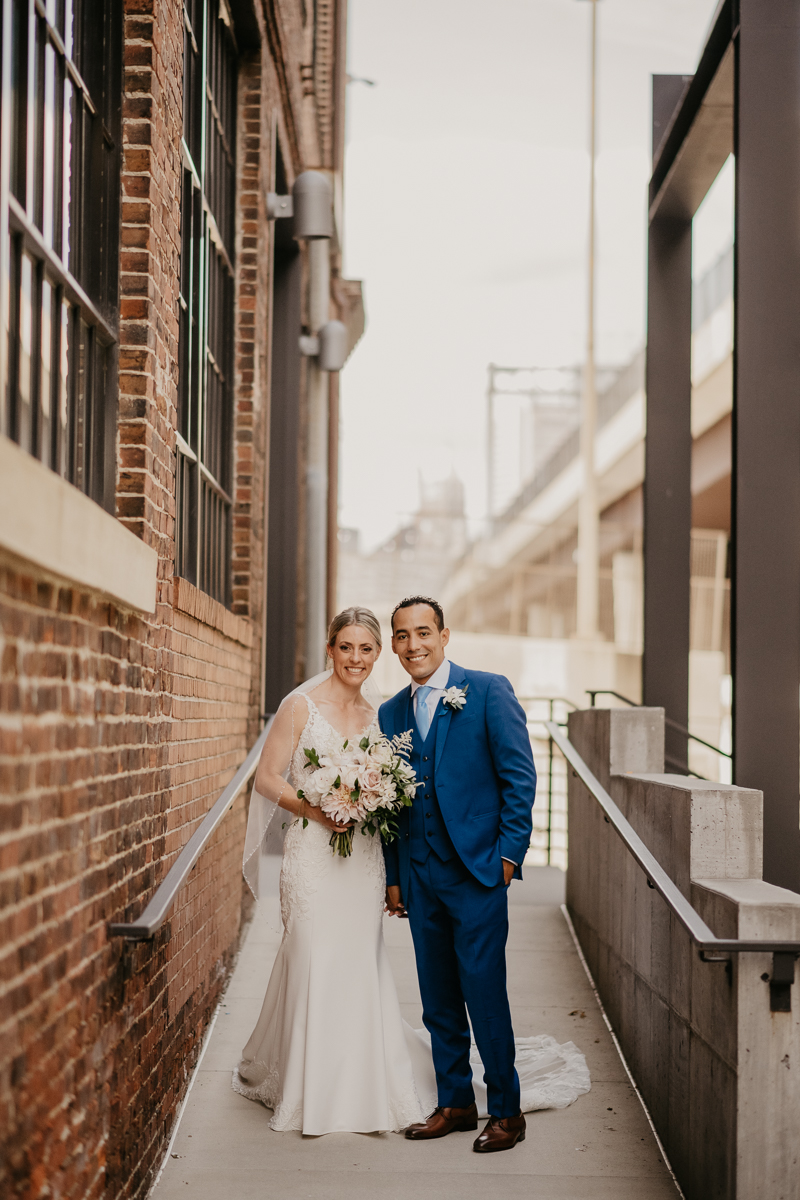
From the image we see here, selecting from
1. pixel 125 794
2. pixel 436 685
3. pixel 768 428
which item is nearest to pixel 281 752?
pixel 436 685

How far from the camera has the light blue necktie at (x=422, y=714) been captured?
15.9 ft

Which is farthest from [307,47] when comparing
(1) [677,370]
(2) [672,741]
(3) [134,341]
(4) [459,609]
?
(4) [459,609]

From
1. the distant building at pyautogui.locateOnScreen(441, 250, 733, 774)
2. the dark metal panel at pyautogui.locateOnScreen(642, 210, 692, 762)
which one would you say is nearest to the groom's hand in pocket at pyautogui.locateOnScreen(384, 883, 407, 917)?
the dark metal panel at pyautogui.locateOnScreen(642, 210, 692, 762)

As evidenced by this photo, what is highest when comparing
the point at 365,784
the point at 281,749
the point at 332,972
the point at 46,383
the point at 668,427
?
the point at 668,427

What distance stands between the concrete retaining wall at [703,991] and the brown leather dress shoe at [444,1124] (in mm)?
785

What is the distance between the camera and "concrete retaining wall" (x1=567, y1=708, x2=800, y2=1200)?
3.75 meters

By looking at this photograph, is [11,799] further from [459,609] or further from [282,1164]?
[459,609]

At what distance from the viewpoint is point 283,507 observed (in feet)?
31.8

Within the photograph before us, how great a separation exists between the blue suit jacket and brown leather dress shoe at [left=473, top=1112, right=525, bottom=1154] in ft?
3.26

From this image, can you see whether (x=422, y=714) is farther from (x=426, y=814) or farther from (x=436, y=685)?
(x=426, y=814)

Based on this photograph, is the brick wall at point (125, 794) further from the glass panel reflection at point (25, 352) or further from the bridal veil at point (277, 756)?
the glass panel reflection at point (25, 352)

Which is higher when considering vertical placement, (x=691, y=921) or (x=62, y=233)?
(x=62, y=233)

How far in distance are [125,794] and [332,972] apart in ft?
5.02

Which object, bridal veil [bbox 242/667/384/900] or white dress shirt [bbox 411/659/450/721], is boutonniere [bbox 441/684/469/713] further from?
bridal veil [bbox 242/667/384/900]
